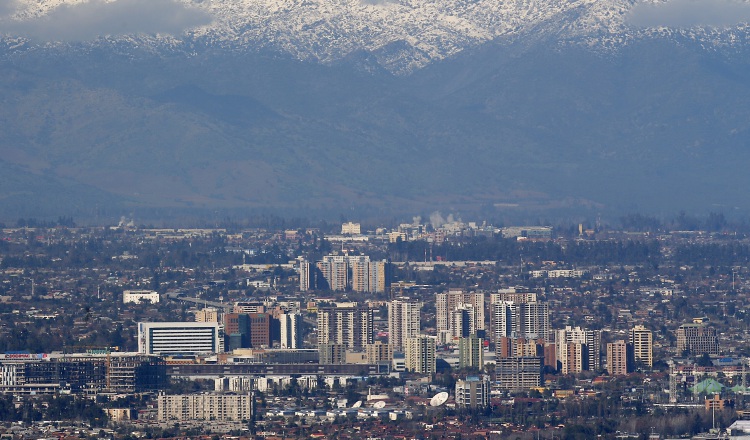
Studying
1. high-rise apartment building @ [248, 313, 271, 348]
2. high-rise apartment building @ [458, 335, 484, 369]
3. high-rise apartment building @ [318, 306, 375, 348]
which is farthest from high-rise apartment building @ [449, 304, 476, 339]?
high-rise apartment building @ [458, 335, 484, 369]

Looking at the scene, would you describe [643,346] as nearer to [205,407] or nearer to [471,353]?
[471,353]

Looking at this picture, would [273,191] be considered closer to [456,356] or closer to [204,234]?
[204,234]

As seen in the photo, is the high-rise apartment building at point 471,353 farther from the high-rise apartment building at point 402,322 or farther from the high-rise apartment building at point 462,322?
the high-rise apartment building at point 462,322

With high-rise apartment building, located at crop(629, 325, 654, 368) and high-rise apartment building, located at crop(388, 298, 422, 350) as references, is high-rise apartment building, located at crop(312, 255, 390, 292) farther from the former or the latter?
high-rise apartment building, located at crop(629, 325, 654, 368)

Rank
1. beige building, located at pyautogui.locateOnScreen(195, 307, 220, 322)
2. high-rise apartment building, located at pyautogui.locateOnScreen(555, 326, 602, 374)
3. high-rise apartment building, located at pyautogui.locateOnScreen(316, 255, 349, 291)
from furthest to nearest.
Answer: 1. high-rise apartment building, located at pyautogui.locateOnScreen(316, 255, 349, 291)
2. beige building, located at pyautogui.locateOnScreen(195, 307, 220, 322)
3. high-rise apartment building, located at pyautogui.locateOnScreen(555, 326, 602, 374)

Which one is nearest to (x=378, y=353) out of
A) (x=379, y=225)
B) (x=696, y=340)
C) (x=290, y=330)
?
(x=290, y=330)

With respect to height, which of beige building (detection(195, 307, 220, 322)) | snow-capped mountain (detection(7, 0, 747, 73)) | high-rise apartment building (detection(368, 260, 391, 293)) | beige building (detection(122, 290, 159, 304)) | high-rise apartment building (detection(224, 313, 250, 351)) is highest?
snow-capped mountain (detection(7, 0, 747, 73))

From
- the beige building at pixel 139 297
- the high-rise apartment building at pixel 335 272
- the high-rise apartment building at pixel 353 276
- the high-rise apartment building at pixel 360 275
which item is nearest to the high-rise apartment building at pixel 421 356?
the beige building at pixel 139 297

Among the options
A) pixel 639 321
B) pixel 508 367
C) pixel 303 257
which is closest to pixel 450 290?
pixel 639 321
